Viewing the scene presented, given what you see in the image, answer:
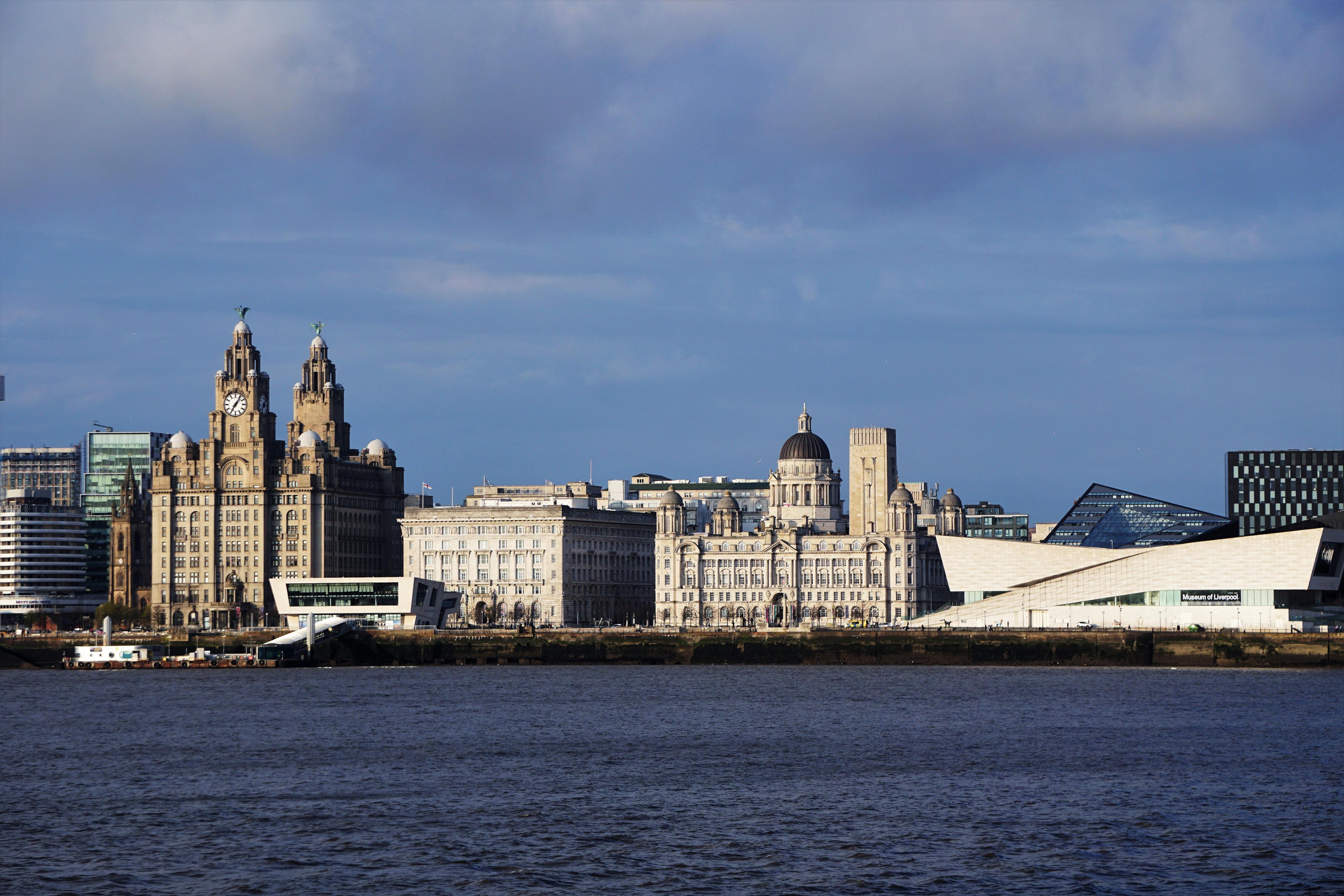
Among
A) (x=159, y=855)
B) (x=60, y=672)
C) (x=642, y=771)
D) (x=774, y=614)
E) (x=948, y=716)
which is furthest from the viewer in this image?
(x=774, y=614)

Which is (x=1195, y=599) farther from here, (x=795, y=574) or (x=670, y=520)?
(x=670, y=520)

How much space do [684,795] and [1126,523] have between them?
123891 millimetres

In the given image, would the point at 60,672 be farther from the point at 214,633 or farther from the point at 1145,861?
the point at 1145,861

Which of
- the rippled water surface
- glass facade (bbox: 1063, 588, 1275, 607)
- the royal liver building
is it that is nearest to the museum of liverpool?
glass facade (bbox: 1063, 588, 1275, 607)

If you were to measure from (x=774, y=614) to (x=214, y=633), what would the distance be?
2095 inches

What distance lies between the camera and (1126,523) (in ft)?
582

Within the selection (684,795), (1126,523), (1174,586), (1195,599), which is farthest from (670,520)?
(684,795)

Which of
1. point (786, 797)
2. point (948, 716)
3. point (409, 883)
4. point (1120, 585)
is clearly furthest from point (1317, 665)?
point (409, 883)

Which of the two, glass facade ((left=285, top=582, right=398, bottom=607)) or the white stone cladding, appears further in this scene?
glass facade ((left=285, top=582, right=398, bottom=607))

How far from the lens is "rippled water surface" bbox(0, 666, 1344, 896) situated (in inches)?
1820

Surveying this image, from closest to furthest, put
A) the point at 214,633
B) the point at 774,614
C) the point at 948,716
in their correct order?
the point at 948,716 → the point at 214,633 → the point at 774,614

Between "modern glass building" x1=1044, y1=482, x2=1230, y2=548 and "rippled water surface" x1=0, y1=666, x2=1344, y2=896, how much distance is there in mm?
70906

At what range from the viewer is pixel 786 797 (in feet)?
195

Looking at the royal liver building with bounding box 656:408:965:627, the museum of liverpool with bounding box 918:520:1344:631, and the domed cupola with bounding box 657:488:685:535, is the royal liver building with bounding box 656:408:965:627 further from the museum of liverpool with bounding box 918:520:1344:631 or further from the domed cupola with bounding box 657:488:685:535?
the museum of liverpool with bounding box 918:520:1344:631
